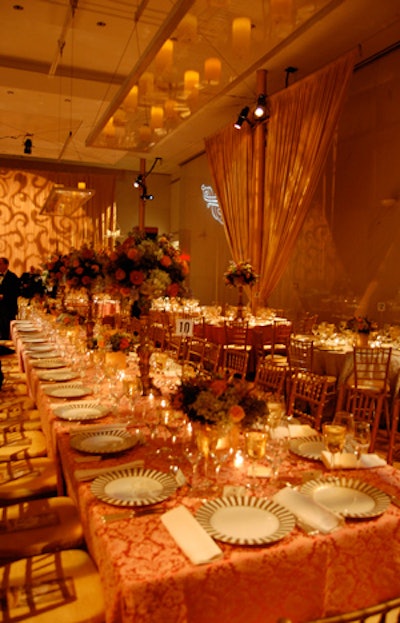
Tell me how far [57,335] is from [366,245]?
15.4 feet

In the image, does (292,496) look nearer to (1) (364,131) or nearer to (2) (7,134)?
(1) (364,131)

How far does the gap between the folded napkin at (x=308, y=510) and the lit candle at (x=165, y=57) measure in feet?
9.80

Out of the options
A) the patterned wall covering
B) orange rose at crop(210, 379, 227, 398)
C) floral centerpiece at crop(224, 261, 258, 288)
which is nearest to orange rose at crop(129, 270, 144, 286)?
orange rose at crop(210, 379, 227, 398)

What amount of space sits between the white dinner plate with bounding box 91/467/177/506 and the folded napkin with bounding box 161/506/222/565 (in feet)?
0.35

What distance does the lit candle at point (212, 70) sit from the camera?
417 cm

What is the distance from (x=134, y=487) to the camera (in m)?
1.76

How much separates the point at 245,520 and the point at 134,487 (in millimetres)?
417

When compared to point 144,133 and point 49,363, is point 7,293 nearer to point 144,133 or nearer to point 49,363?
point 144,133

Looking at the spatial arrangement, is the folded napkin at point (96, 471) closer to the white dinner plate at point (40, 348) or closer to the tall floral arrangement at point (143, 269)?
the tall floral arrangement at point (143, 269)

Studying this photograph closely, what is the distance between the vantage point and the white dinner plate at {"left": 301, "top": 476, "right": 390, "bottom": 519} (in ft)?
5.32

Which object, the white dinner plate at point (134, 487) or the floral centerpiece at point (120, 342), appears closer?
the white dinner plate at point (134, 487)

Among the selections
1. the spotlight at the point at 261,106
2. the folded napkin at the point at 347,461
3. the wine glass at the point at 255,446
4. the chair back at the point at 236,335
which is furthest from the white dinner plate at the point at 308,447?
the spotlight at the point at 261,106

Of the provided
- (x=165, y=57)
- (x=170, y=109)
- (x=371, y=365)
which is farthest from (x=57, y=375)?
(x=371, y=365)

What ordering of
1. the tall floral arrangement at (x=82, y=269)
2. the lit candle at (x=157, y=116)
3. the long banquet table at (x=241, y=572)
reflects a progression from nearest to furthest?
the long banquet table at (x=241, y=572) → the tall floral arrangement at (x=82, y=269) → the lit candle at (x=157, y=116)
